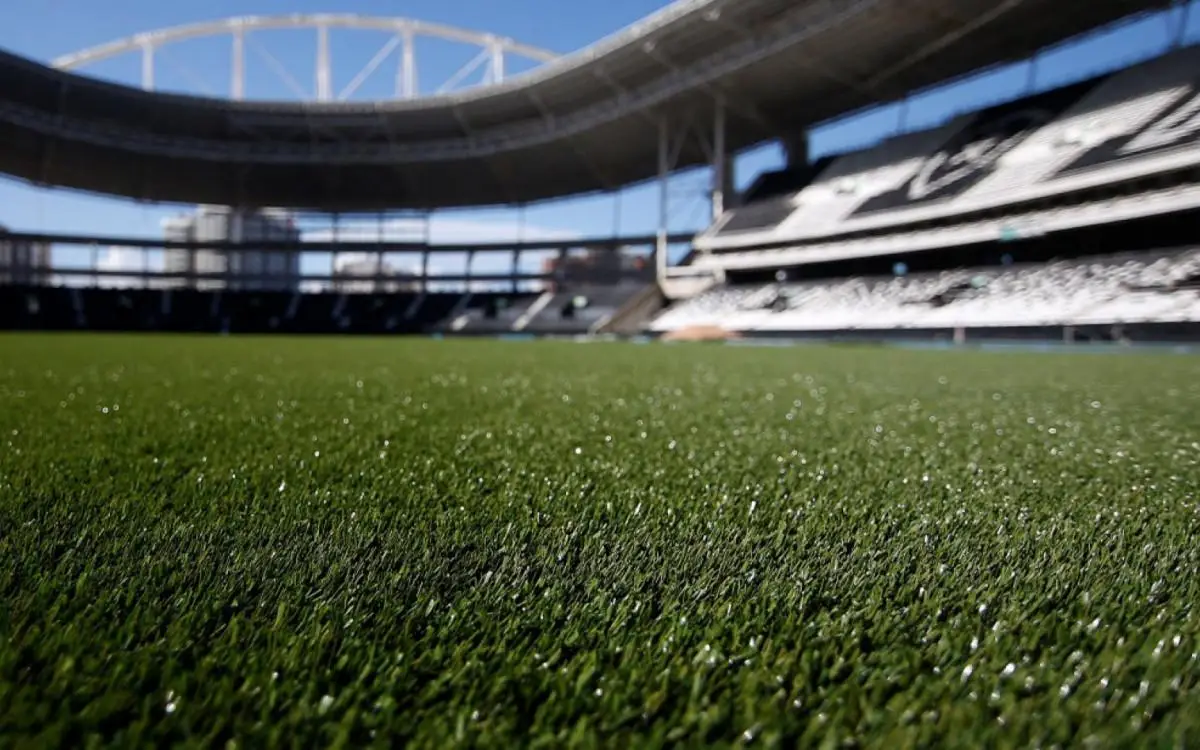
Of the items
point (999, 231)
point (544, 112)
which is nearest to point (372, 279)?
point (544, 112)

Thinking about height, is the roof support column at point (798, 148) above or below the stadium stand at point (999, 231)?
above

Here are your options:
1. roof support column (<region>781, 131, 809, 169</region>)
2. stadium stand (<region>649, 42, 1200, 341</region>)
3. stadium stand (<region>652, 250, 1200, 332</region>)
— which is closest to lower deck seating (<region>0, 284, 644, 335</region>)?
stadium stand (<region>649, 42, 1200, 341</region>)

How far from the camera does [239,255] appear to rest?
36156mm

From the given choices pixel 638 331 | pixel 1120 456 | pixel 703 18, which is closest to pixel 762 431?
pixel 1120 456

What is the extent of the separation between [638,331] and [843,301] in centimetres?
812

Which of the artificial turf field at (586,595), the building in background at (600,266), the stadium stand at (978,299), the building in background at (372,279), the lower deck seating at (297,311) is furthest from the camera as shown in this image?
the building in background at (372,279)

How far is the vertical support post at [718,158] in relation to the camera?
81.4ft

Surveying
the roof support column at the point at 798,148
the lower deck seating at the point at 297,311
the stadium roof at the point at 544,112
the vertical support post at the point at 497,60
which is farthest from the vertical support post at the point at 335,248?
the roof support column at the point at 798,148

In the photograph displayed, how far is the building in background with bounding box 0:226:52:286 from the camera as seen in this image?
31.8 meters

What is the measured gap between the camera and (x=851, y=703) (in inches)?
22.4

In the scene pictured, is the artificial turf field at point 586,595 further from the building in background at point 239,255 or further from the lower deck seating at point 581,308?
the building in background at point 239,255

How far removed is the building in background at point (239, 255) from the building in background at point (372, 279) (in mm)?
2735

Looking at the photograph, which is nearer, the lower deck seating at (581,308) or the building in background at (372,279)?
the lower deck seating at (581,308)

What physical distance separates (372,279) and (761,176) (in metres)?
21.7
